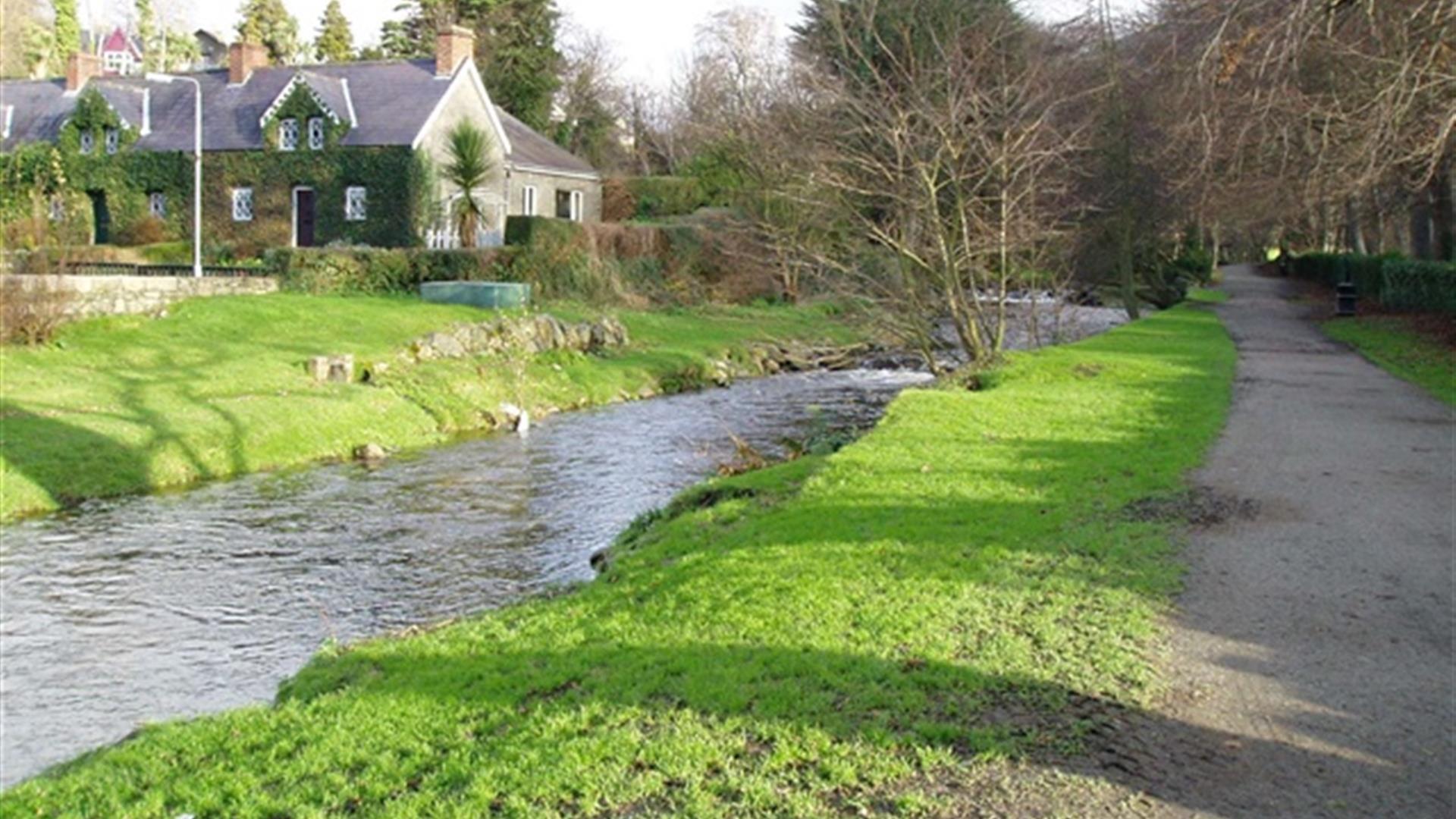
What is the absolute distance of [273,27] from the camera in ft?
245

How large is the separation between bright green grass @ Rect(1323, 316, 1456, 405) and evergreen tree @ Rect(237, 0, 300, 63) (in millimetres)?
59108

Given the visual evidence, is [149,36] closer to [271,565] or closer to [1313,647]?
[271,565]

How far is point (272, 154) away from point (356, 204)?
3.44m

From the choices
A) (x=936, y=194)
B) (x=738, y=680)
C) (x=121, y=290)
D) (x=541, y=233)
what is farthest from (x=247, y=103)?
(x=738, y=680)

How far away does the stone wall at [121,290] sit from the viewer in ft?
74.6

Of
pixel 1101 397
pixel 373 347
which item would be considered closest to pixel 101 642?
pixel 1101 397

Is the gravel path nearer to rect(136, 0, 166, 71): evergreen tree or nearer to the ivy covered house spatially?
the ivy covered house

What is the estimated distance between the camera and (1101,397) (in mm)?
18219

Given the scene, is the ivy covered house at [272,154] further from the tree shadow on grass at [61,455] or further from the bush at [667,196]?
the tree shadow on grass at [61,455]

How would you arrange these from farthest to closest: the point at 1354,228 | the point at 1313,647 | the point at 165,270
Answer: the point at 1354,228 < the point at 165,270 < the point at 1313,647

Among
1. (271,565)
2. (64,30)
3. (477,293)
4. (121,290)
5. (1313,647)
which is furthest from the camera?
(64,30)

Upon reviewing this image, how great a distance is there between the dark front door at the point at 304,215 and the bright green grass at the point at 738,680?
3672 cm

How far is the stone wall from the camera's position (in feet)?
74.6

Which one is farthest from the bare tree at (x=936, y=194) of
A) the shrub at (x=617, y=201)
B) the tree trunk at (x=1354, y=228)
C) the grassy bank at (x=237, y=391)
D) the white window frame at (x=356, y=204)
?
Result: the shrub at (x=617, y=201)
